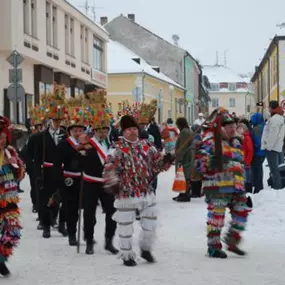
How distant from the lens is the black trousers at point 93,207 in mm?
8805

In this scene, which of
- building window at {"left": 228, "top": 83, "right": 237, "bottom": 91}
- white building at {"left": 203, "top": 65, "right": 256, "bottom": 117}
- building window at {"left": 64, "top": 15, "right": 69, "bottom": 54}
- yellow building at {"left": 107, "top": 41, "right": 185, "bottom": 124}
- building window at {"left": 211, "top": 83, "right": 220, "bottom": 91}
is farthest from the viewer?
building window at {"left": 211, "top": 83, "right": 220, "bottom": 91}

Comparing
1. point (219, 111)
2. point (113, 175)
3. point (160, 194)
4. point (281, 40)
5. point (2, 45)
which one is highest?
point (281, 40)


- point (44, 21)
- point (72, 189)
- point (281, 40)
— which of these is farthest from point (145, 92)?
point (72, 189)

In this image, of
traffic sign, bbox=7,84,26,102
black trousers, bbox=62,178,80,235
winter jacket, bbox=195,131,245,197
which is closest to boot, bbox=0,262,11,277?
black trousers, bbox=62,178,80,235

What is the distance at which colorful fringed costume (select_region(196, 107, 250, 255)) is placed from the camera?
8.33 m

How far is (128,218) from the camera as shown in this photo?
8.02 meters

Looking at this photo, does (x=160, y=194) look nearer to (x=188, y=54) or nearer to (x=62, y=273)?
(x=62, y=273)

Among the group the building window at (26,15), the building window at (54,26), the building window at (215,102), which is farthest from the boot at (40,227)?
the building window at (215,102)

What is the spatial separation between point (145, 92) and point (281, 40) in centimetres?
1105

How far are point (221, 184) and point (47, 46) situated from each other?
2306 cm

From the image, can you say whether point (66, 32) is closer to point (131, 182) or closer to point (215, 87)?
point (131, 182)

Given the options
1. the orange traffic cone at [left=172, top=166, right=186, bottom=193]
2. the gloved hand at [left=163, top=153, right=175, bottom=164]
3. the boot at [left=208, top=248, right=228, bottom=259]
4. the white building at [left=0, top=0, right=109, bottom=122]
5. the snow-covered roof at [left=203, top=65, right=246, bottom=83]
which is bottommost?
the boot at [left=208, top=248, right=228, bottom=259]

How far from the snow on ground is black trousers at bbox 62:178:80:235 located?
11.5 inches

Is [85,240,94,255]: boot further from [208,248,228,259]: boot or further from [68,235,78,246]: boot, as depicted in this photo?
[208,248,228,259]: boot
